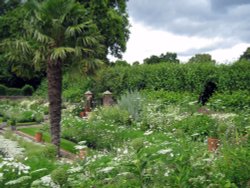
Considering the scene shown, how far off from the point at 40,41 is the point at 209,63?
7.83 metres

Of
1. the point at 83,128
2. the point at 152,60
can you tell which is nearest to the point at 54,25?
the point at 83,128

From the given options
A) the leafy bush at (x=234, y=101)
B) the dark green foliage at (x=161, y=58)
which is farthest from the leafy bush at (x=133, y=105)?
the dark green foliage at (x=161, y=58)

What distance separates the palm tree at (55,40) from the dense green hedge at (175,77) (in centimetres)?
152

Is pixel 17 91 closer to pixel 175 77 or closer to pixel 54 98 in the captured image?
pixel 175 77

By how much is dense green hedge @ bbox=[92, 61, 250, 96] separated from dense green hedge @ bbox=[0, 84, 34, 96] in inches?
390

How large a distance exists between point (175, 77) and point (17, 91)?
15405 mm

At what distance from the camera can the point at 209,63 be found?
14.7 meters

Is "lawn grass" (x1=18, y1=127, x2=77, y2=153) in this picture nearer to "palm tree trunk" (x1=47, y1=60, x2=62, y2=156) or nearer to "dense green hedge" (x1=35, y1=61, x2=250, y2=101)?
"palm tree trunk" (x1=47, y1=60, x2=62, y2=156)

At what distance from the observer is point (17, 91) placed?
88.0ft

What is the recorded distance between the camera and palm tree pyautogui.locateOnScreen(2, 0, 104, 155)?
365 inches

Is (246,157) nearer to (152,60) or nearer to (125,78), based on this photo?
(125,78)

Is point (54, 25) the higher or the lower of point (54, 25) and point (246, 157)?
the higher

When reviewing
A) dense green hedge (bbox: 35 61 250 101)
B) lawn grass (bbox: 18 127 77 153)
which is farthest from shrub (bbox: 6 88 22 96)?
lawn grass (bbox: 18 127 77 153)

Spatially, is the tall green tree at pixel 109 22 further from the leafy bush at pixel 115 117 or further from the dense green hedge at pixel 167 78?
the leafy bush at pixel 115 117
